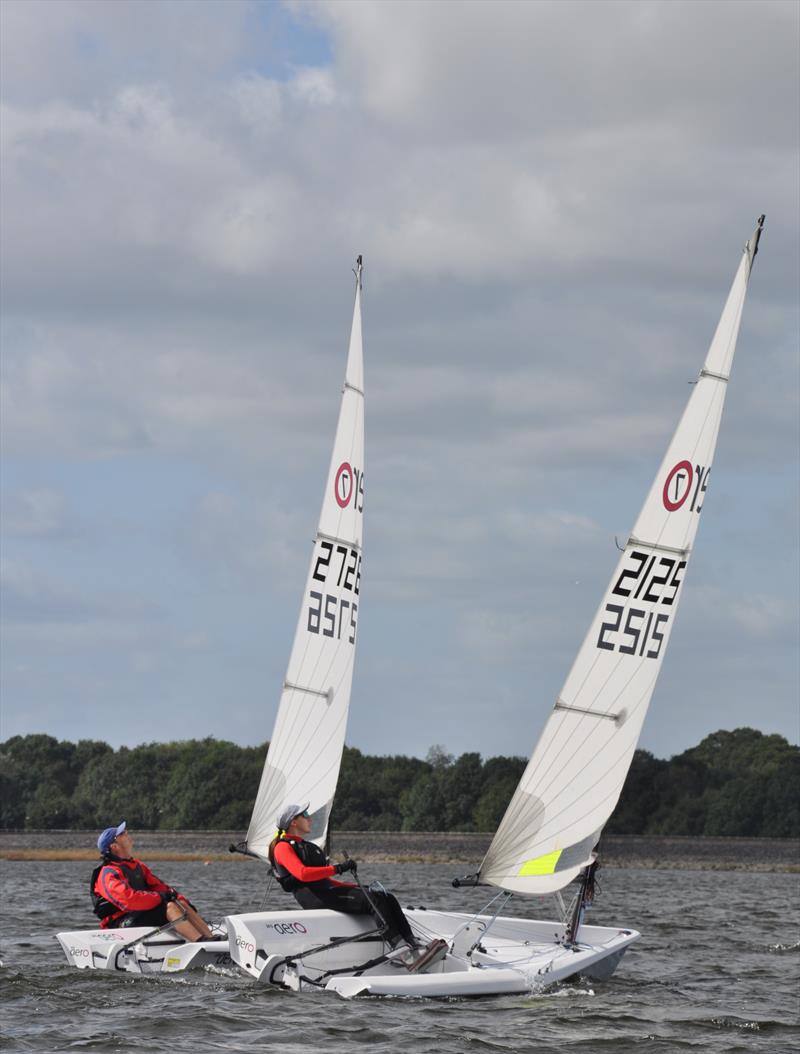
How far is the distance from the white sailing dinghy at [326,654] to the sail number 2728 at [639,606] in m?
4.94

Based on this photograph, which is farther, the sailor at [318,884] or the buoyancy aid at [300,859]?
the buoyancy aid at [300,859]

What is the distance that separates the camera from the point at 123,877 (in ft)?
58.1

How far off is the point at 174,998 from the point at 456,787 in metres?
78.9

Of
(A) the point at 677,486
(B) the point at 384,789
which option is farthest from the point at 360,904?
(B) the point at 384,789

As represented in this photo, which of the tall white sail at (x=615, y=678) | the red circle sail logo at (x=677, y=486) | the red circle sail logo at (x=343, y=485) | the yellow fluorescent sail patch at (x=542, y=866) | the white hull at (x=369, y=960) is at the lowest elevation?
the white hull at (x=369, y=960)

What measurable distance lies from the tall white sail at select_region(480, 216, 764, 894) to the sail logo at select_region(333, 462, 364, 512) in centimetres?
528

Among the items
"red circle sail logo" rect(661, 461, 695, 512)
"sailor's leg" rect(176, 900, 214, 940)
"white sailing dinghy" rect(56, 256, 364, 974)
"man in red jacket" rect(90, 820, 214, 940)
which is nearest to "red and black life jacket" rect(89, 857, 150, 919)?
"man in red jacket" rect(90, 820, 214, 940)

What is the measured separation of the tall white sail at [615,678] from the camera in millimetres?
17219

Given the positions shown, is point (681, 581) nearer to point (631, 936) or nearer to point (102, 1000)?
point (631, 936)

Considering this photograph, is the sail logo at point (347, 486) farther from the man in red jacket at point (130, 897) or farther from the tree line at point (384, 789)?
the tree line at point (384, 789)

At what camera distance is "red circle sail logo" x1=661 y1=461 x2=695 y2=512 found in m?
17.8

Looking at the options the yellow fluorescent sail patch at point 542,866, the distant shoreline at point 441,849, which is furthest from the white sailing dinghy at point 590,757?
the distant shoreline at point 441,849

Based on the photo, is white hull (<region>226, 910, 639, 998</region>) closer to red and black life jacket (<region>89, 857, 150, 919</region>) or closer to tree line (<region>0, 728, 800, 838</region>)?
red and black life jacket (<region>89, 857, 150, 919</region>)

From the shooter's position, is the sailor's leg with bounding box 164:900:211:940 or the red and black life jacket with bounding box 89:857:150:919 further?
the red and black life jacket with bounding box 89:857:150:919
